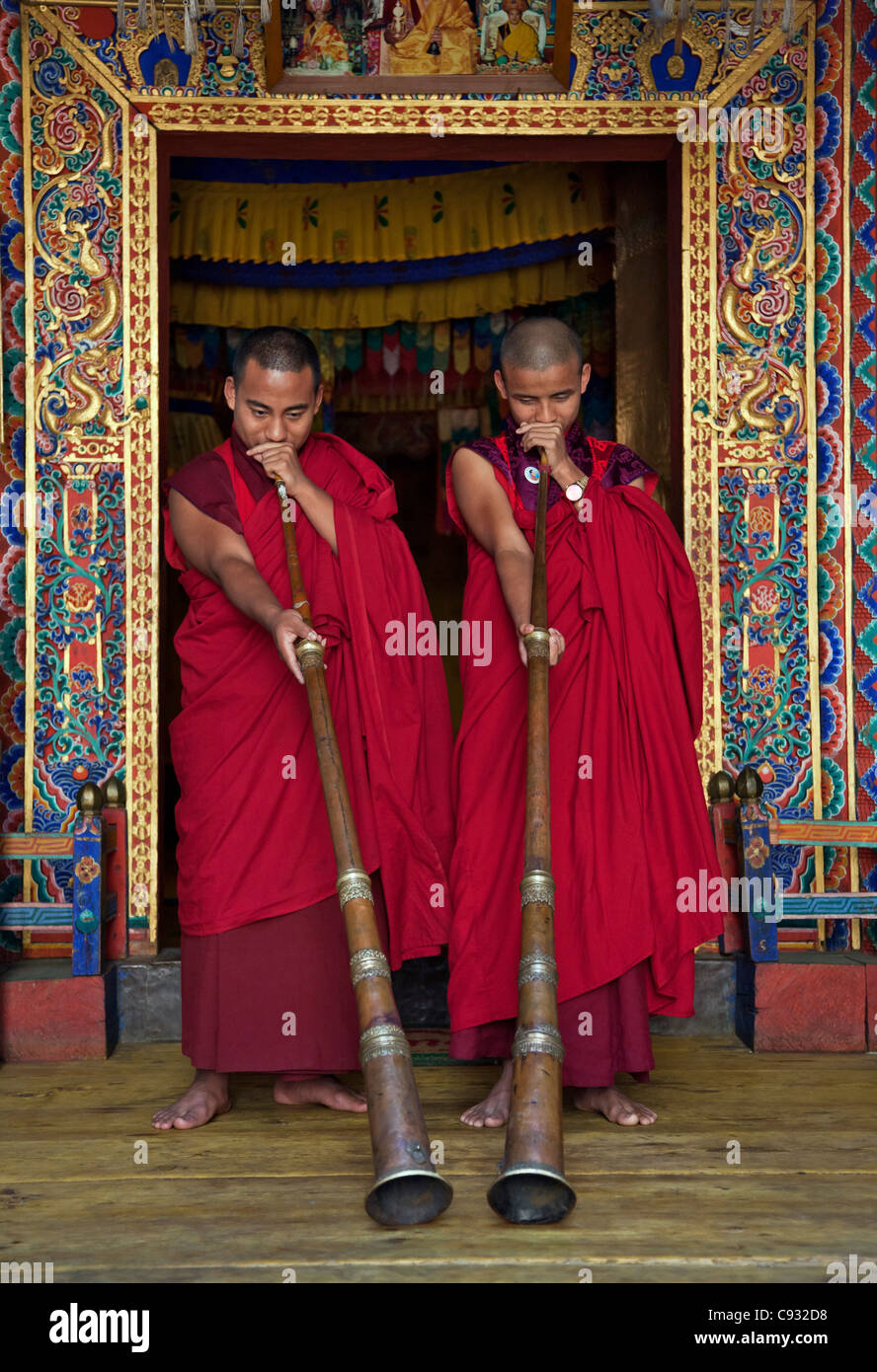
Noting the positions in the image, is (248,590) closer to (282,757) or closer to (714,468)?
(282,757)

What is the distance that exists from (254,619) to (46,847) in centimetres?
116

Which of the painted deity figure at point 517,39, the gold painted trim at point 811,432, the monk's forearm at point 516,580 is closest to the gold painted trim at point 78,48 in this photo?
the painted deity figure at point 517,39

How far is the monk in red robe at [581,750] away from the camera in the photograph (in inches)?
130

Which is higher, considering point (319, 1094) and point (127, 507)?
point (127, 507)

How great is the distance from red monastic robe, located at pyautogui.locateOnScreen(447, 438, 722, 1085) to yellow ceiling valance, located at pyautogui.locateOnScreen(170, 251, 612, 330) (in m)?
2.82

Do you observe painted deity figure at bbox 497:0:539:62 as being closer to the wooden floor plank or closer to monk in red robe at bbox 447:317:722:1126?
monk in red robe at bbox 447:317:722:1126

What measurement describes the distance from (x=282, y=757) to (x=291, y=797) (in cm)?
10

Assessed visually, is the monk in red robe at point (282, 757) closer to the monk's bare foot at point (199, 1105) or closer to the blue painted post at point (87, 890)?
the monk's bare foot at point (199, 1105)

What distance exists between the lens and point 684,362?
4.30m

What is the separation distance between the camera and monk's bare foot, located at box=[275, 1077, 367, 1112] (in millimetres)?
3350

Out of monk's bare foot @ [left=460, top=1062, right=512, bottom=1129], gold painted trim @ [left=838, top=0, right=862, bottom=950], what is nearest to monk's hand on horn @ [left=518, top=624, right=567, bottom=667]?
monk's bare foot @ [left=460, top=1062, right=512, bottom=1129]

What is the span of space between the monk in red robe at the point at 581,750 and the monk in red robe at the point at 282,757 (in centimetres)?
16

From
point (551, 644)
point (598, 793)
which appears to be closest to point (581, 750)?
point (598, 793)

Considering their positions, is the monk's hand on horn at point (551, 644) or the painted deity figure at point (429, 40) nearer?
the monk's hand on horn at point (551, 644)
